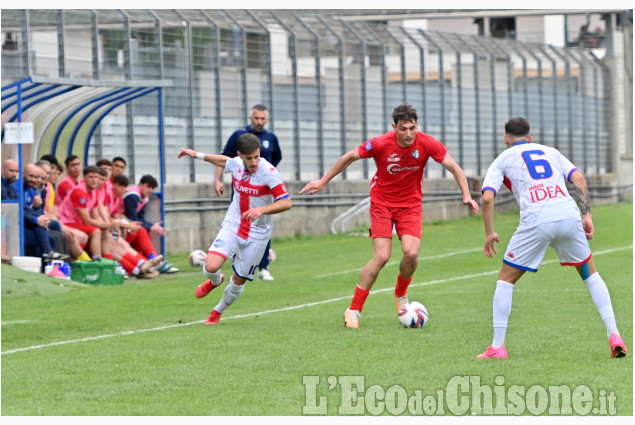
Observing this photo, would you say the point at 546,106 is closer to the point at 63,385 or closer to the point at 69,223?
the point at 69,223

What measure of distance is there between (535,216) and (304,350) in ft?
6.93

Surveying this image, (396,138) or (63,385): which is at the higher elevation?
(396,138)

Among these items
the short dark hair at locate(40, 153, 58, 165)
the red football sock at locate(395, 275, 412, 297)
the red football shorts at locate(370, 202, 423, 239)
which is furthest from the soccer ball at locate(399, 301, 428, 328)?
the short dark hair at locate(40, 153, 58, 165)

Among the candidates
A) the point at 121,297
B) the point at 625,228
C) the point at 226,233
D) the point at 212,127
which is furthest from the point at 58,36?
Answer: the point at 625,228

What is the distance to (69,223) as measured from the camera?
1728cm

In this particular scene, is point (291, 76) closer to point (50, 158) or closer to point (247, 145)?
point (50, 158)

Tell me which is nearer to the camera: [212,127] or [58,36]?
[58,36]

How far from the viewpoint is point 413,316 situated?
10695 mm

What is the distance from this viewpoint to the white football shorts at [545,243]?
338 inches

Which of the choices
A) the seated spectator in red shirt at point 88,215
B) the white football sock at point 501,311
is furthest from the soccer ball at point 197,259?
the white football sock at point 501,311

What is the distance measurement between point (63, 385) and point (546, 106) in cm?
3004

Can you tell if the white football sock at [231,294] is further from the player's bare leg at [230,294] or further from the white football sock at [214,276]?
the white football sock at [214,276]

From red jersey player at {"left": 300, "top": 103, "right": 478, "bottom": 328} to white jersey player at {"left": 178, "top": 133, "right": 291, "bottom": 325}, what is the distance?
2.41ft

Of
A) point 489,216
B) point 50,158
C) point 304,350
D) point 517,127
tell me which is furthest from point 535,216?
point 50,158
